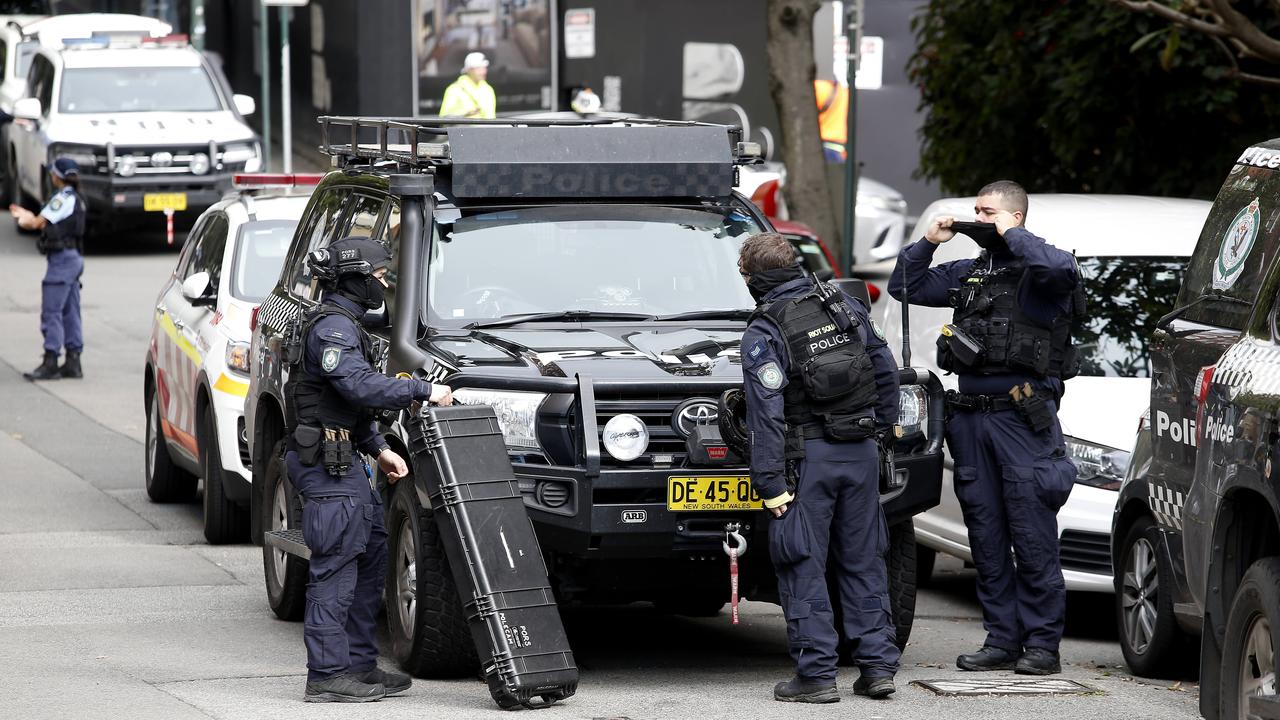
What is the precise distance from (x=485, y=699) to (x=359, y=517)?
2.65 ft

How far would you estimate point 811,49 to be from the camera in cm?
1781

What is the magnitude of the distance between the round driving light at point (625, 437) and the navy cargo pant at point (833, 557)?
56cm

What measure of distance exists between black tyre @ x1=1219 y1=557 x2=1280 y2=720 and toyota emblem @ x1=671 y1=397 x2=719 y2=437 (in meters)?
2.09

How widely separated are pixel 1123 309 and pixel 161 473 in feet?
19.2

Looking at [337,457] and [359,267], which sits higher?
[359,267]

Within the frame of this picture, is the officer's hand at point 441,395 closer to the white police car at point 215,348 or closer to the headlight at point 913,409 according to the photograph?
the headlight at point 913,409

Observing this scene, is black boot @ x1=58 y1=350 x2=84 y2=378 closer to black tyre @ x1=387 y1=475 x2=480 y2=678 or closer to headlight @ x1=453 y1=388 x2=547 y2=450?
black tyre @ x1=387 y1=475 x2=480 y2=678

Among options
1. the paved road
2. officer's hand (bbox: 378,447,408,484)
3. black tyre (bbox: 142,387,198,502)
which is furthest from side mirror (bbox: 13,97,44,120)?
officer's hand (bbox: 378,447,408,484)

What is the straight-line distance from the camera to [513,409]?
288 inches

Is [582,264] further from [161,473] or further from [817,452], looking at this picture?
[161,473]

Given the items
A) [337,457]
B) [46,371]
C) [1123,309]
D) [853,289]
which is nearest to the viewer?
[337,457]

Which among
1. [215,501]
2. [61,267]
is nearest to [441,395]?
[215,501]

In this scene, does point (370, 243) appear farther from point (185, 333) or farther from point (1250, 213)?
point (185, 333)

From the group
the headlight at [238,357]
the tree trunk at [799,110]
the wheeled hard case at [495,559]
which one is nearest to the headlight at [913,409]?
the wheeled hard case at [495,559]
